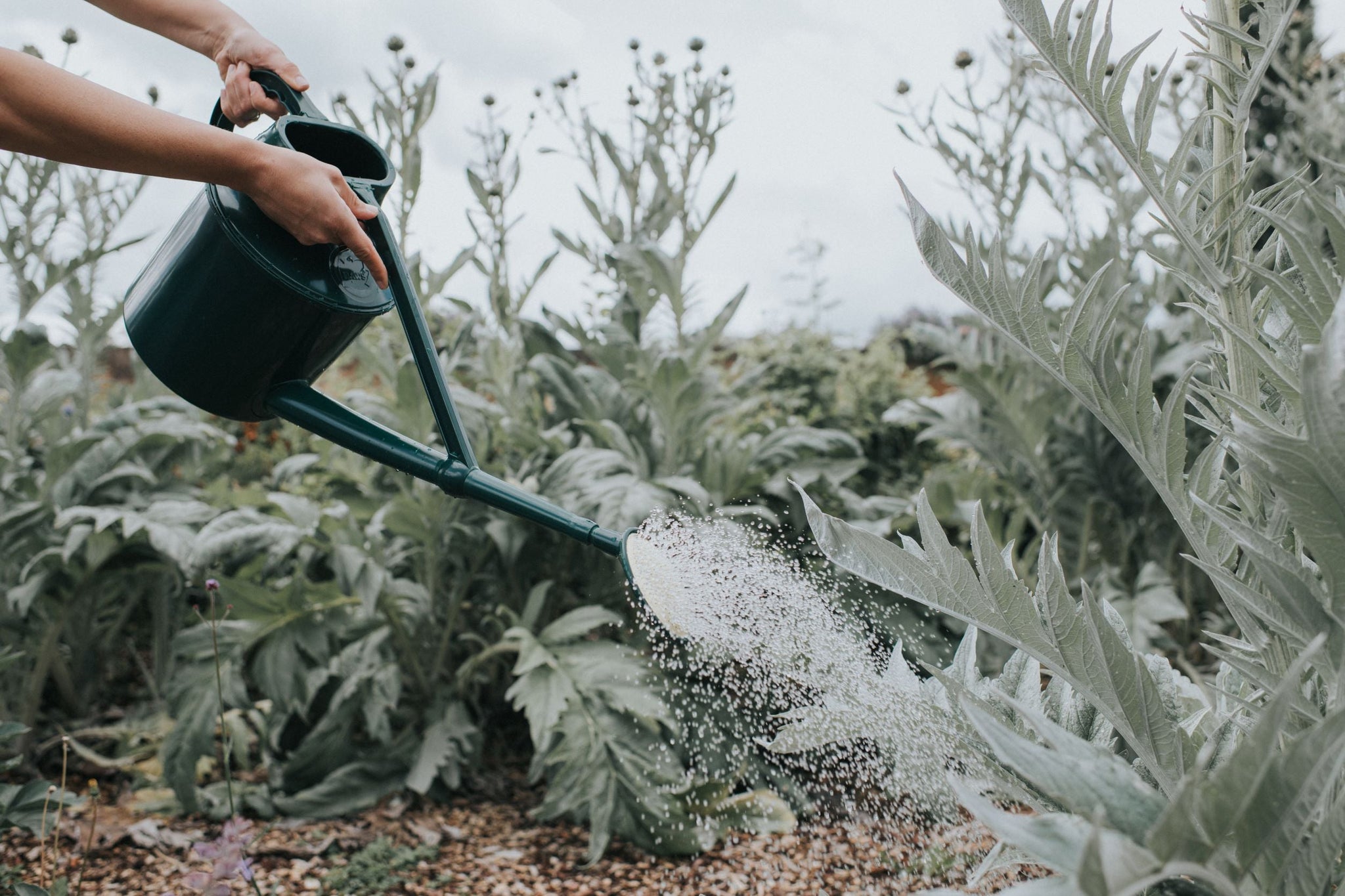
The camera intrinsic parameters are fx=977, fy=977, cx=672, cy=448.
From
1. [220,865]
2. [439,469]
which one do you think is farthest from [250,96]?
[220,865]

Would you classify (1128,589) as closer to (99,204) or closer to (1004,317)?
(1004,317)

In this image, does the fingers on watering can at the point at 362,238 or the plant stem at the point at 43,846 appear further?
the plant stem at the point at 43,846

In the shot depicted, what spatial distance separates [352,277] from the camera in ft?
4.34

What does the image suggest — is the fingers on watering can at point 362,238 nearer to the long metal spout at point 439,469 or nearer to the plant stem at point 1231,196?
the long metal spout at point 439,469

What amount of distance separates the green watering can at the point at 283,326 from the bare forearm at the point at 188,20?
11.7 inches

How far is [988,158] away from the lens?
11.1 ft

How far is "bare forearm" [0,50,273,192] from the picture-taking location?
975mm

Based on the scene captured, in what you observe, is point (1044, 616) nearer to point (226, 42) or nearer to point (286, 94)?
point (286, 94)

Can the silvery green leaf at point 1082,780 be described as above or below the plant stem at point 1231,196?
below

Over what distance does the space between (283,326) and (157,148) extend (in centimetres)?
29

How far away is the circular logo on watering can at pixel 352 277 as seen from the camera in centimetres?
130

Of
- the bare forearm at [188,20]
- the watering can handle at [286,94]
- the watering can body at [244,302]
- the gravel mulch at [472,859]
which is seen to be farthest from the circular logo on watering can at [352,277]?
the gravel mulch at [472,859]

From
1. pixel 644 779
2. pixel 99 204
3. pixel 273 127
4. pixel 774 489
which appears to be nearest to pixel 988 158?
pixel 774 489

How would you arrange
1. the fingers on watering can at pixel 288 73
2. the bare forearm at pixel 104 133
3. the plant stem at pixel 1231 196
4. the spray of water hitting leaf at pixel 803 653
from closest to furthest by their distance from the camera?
the bare forearm at pixel 104 133
the plant stem at pixel 1231 196
the spray of water hitting leaf at pixel 803 653
the fingers on watering can at pixel 288 73
